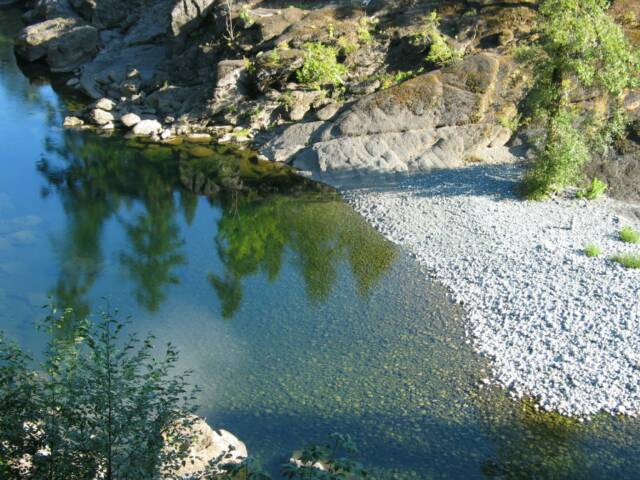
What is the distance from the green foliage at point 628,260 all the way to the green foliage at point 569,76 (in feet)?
15.1

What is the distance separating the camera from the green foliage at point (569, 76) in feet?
79.2

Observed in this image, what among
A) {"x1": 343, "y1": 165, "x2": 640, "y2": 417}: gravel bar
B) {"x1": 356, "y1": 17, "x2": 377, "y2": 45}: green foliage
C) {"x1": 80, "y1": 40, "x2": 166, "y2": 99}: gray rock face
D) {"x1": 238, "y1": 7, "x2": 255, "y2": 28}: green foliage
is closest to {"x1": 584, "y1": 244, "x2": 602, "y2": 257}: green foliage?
{"x1": 343, "y1": 165, "x2": 640, "y2": 417}: gravel bar

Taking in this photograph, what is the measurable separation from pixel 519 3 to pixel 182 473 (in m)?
31.8

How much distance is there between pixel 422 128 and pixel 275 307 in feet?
48.5

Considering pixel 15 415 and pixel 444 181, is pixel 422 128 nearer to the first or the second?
pixel 444 181

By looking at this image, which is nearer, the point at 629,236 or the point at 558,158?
the point at 629,236

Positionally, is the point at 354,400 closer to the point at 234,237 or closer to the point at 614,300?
the point at 614,300

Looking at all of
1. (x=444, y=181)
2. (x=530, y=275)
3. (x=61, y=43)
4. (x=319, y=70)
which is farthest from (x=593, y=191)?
(x=61, y=43)

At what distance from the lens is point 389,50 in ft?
124

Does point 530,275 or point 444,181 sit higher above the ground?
point 530,275

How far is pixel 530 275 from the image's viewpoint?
20922mm

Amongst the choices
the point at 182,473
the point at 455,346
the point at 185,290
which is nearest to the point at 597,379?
the point at 455,346

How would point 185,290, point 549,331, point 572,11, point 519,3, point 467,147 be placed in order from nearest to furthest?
1. point 549,331
2. point 185,290
3. point 572,11
4. point 467,147
5. point 519,3

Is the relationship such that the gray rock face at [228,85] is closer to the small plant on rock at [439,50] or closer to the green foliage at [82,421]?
the small plant on rock at [439,50]
